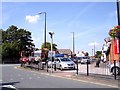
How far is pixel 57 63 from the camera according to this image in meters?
39.6

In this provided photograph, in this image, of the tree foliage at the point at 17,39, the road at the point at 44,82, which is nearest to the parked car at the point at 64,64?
the road at the point at 44,82

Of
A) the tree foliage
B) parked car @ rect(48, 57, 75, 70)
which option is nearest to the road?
parked car @ rect(48, 57, 75, 70)

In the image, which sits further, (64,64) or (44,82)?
(64,64)

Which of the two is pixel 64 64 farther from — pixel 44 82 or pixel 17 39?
pixel 17 39

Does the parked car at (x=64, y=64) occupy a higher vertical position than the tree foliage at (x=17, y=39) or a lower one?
lower

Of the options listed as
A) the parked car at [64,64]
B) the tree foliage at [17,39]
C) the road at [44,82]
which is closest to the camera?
the road at [44,82]

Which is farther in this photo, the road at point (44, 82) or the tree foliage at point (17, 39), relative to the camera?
the tree foliage at point (17, 39)

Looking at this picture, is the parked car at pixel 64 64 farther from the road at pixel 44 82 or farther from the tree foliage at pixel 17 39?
the tree foliage at pixel 17 39

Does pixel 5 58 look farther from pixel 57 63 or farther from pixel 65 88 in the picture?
pixel 65 88

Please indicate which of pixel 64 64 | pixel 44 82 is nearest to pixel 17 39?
pixel 64 64

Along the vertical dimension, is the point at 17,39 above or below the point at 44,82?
above

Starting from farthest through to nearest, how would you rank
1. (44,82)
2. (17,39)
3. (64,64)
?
(17,39), (64,64), (44,82)

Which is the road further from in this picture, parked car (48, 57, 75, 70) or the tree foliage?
the tree foliage

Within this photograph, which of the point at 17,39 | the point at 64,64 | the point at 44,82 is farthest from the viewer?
the point at 17,39
